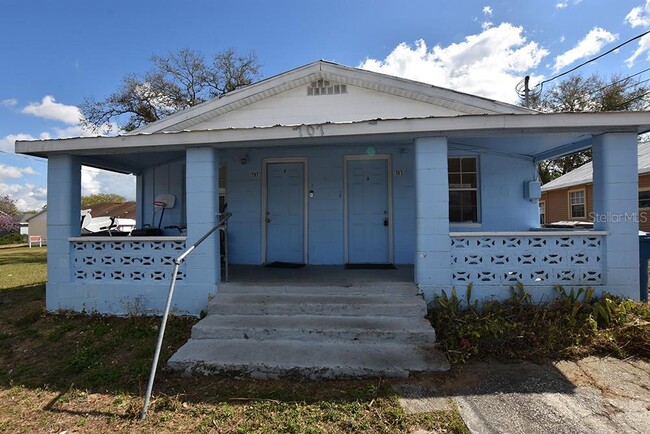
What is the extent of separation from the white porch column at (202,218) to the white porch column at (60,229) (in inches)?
75.5

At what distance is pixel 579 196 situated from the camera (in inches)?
584

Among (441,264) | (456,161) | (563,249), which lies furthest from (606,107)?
(441,264)

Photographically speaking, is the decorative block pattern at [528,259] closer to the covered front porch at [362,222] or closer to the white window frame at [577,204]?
the covered front porch at [362,222]

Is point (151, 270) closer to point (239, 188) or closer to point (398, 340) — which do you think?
point (239, 188)

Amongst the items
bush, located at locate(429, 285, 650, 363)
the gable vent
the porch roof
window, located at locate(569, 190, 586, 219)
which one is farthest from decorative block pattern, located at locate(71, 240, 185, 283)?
window, located at locate(569, 190, 586, 219)

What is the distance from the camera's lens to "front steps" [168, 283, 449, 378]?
3355mm

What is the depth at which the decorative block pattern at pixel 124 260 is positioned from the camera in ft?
Answer: 16.0

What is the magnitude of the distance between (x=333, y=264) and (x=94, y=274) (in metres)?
3.86

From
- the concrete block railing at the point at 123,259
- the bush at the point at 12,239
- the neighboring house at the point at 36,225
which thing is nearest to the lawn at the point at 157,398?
the concrete block railing at the point at 123,259

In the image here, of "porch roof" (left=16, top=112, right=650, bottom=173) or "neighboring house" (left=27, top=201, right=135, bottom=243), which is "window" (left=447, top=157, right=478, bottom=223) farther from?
"neighboring house" (left=27, top=201, right=135, bottom=243)

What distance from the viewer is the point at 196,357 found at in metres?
3.50

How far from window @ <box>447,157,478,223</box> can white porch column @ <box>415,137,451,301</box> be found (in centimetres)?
239

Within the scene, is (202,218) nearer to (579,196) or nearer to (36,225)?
(579,196)

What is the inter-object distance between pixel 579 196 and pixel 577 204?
15.1 inches
